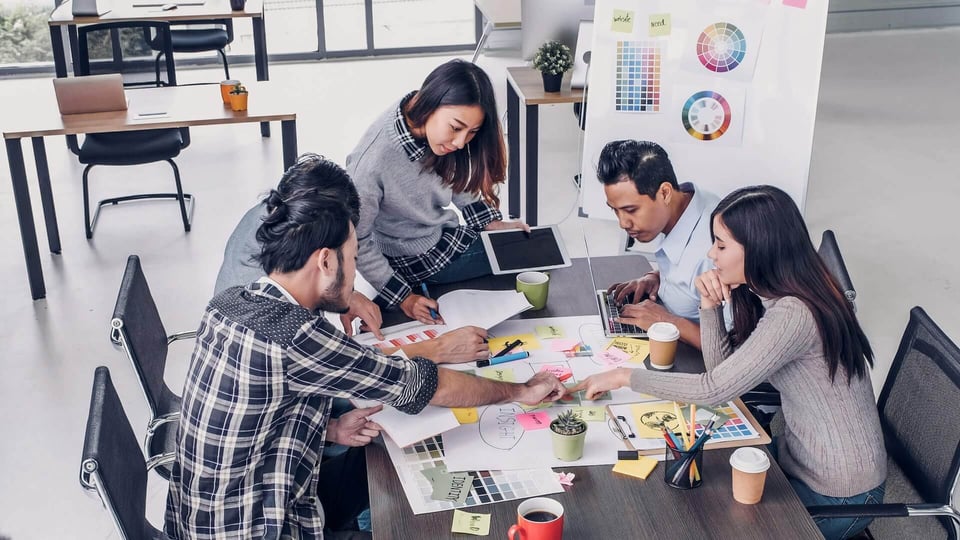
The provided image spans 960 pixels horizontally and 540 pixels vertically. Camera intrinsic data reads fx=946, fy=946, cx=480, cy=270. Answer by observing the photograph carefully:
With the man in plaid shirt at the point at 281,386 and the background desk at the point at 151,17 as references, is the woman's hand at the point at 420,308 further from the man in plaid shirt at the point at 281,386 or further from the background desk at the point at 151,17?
the background desk at the point at 151,17

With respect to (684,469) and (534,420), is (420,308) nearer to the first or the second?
(534,420)

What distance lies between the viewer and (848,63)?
26.8 ft

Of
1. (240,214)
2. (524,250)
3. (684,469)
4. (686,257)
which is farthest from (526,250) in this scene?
(240,214)

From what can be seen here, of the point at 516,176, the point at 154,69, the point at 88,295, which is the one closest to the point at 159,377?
the point at 88,295

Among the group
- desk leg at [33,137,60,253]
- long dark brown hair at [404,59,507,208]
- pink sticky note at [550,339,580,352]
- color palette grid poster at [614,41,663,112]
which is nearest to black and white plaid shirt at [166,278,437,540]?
pink sticky note at [550,339,580,352]

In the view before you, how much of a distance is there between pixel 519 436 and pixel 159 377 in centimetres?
105

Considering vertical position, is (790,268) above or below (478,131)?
below

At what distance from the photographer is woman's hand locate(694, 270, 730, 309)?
2.15 m

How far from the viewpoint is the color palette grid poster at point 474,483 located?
1.73m

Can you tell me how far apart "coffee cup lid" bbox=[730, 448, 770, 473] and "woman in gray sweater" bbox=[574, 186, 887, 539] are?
0.23m

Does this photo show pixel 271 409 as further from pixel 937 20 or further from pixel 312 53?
pixel 937 20

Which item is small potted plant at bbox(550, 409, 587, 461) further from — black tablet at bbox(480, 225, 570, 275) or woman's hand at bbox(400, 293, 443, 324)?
black tablet at bbox(480, 225, 570, 275)

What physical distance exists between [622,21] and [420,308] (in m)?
1.10

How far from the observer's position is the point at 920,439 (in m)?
2.05
